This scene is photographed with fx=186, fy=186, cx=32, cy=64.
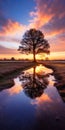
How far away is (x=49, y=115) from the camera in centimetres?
916

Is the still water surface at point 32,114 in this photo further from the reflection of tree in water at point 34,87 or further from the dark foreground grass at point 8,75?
the dark foreground grass at point 8,75

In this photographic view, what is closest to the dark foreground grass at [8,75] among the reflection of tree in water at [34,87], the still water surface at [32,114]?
the reflection of tree in water at [34,87]

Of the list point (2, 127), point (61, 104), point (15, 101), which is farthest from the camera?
point (15, 101)

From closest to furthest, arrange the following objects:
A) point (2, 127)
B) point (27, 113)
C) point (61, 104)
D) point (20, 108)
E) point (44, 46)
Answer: point (2, 127), point (27, 113), point (20, 108), point (61, 104), point (44, 46)

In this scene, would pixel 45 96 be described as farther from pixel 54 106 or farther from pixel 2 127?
pixel 2 127

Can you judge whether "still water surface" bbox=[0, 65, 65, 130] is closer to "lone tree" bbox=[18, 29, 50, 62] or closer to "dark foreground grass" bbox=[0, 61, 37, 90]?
"dark foreground grass" bbox=[0, 61, 37, 90]

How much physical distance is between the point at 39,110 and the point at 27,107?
0.94 meters

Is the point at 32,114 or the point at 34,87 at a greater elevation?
the point at 32,114

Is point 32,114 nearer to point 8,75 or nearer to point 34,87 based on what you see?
point 34,87

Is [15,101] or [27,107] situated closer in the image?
[27,107]

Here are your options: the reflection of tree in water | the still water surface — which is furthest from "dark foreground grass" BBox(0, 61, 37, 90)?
the still water surface

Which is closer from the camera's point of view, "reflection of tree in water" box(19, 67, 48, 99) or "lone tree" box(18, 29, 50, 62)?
"reflection of tree in water" box(19, 67, 48, 99)

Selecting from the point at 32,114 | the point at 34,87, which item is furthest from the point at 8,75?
the point at 32,114

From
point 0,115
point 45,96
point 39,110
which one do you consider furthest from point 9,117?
point 45,96
